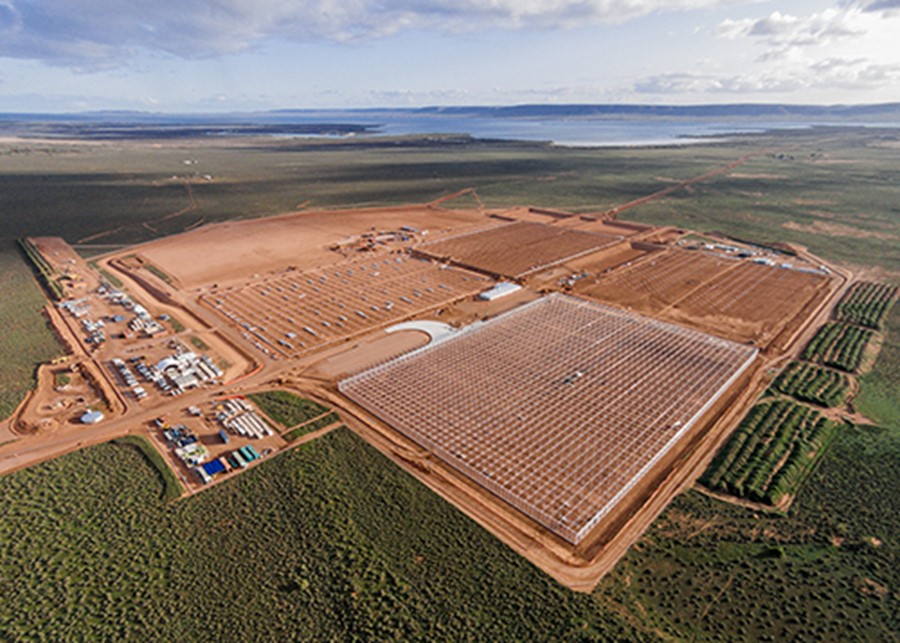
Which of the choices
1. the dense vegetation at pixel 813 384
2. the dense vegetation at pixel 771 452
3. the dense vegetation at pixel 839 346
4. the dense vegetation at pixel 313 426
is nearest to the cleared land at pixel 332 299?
the dense vegetation at pixel 313 426

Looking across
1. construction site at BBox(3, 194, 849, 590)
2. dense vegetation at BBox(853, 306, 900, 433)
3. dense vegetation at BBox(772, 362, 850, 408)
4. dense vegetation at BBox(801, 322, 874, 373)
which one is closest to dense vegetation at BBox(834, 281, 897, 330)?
construction site at BBox(3, 194, 849, 590)

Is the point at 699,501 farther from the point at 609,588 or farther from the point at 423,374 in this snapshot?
the point at 423,374

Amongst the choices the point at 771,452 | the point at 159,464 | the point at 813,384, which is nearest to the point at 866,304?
the point at 813,384

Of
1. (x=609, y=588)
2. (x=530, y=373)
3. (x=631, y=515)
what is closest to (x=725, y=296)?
(x=530, y=373)

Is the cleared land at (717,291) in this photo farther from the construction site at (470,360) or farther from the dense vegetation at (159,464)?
the dense vegetation at (159,464)

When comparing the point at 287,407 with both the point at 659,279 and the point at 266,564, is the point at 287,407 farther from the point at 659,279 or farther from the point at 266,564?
the point at 659,279

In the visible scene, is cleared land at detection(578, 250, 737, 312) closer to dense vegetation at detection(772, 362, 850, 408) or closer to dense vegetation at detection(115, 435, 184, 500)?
dense vegetation at detection(772, 362, 850, 408)
